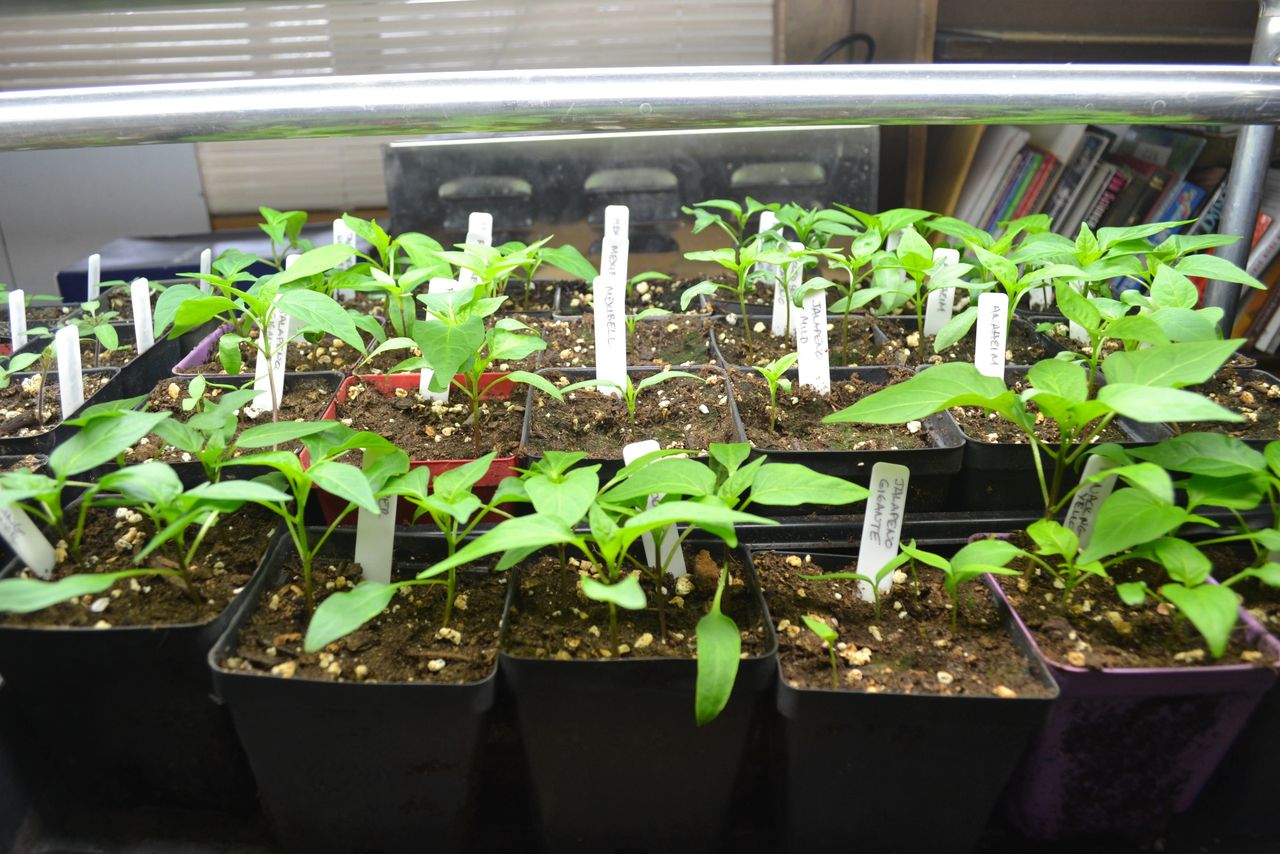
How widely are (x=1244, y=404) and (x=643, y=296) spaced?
2.98 ft

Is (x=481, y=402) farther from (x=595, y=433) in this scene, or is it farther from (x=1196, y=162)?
(x=1196, y=162)

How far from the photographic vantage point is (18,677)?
82 cm

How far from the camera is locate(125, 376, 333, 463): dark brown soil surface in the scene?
1.09m

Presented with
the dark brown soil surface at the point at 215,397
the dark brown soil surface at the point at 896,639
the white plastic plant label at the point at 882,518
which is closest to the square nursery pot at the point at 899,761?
the dark brown soil surface at the point at 896,639

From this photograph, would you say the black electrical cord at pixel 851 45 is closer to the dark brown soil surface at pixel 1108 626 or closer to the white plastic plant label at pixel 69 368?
the dark brown soil surface at pixel 1108 626

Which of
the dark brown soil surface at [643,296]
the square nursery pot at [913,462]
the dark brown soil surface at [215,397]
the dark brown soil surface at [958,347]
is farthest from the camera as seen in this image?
the dark brown soil surface at [643,296]

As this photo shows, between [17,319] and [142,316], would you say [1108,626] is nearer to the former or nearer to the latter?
[142,316]

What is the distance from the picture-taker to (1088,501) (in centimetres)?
90

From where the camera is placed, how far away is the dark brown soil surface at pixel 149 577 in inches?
32.5

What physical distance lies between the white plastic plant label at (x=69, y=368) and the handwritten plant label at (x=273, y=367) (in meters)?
0.20

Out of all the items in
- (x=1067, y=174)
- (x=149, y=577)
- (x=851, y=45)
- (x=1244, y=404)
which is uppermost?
(x=851, y=45)

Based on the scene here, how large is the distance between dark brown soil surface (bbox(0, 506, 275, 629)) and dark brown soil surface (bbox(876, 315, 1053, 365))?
0.88 metres

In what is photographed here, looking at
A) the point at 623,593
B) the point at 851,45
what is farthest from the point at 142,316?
the point at 851,45

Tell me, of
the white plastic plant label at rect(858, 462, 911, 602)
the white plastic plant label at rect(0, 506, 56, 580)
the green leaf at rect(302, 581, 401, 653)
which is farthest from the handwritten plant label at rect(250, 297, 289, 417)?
the white plastic plant label at rect(858, 462, 911, 602)
